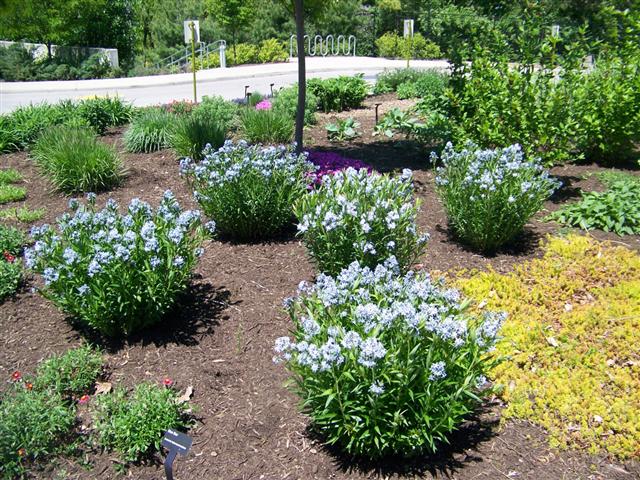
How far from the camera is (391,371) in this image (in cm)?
311

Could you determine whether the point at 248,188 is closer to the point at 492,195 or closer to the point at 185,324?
the point at 185,324

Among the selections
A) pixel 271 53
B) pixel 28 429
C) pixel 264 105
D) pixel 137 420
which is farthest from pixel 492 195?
pixel 271 53

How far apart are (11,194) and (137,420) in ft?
15.5

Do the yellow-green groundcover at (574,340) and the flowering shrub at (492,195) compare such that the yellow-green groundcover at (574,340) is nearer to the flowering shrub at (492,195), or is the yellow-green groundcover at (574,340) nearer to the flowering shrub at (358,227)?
the flowering shrub at (492,195)

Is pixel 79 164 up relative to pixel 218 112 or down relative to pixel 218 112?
down

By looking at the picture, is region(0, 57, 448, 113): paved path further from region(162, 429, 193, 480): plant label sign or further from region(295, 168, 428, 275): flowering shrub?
region(162, 429, 193, 480): plant label sign

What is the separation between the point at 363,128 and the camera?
10320mm

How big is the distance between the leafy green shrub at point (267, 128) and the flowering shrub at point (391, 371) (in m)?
5.68

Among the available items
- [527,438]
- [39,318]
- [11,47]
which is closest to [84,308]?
[39,318]

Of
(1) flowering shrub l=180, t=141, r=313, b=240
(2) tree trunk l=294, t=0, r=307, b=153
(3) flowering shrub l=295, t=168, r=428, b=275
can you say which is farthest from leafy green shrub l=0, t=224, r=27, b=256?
(2) tree trunk l=294, t=0, r=307, b=153

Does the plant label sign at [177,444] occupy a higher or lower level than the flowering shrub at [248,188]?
lower

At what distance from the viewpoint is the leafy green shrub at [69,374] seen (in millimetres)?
3898

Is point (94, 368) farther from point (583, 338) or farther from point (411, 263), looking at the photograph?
point (583, 338)

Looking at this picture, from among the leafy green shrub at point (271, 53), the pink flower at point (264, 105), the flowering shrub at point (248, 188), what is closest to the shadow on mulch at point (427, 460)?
the flowering shrub at point (248, 188)
